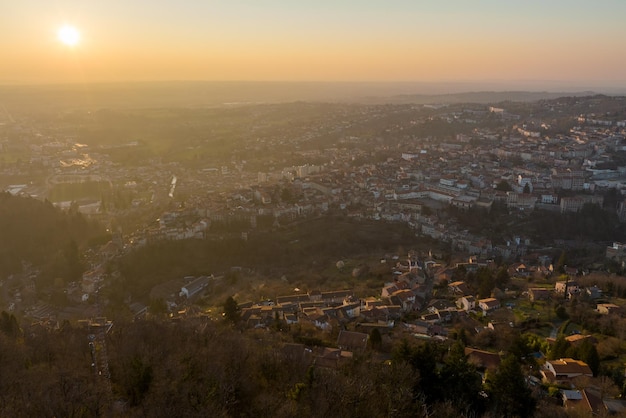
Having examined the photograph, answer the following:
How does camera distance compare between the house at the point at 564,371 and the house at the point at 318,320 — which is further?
the house at the point at 318,320

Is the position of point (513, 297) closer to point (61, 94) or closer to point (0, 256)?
point (0, 256)

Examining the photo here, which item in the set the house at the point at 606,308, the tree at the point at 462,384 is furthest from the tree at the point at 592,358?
the house at the point at 606,308

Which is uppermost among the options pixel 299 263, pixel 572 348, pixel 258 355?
pixel 258 355

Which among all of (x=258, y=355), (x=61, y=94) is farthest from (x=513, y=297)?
(x=61, y=94)

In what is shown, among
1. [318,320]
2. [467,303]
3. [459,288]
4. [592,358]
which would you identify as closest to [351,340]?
[318,320]

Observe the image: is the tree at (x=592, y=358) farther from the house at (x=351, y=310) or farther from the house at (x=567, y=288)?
the house at (x=351, y=310)

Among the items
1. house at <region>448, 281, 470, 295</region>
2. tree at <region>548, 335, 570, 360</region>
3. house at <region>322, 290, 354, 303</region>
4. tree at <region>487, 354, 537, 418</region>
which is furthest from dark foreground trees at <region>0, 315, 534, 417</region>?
house at <region>448, 281, 470, 295</region>

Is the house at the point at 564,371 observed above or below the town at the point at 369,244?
above

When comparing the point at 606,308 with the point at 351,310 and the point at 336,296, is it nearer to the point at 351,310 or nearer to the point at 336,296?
the point at 351,310
